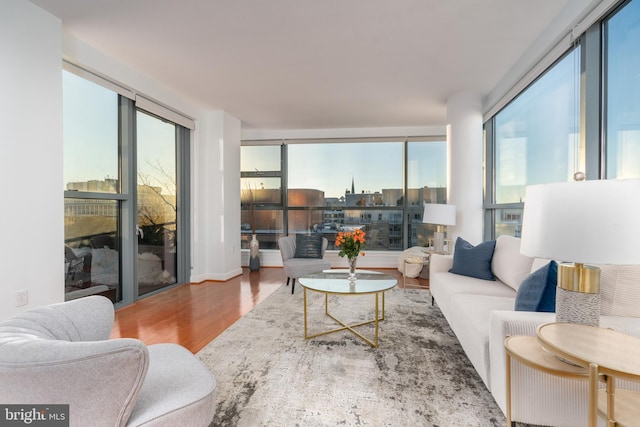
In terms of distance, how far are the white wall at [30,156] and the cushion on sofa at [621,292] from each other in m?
3.75

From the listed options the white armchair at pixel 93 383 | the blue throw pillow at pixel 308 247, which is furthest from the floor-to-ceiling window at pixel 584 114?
the white armchair at pixel 93 383

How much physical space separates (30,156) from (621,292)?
12.9 ft

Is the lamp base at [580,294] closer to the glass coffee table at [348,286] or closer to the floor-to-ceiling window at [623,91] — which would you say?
the floor-to-ceiling window at [623,91]

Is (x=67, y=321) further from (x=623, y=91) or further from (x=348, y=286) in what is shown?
(x=623, y=91)

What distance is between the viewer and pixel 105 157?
11.1ft

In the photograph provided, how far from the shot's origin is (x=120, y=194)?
140 inches

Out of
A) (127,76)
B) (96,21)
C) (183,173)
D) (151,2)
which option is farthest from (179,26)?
(183,173)

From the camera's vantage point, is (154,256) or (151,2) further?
(154,256)

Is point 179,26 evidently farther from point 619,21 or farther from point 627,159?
point 627,159

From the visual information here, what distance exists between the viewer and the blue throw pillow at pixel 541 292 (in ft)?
5.45

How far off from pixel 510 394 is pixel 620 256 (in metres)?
0.81

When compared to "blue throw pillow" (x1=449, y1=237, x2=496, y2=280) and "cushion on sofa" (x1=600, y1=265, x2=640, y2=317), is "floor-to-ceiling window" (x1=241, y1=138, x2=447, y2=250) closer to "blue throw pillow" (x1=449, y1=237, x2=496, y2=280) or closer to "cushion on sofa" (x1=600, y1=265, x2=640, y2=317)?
"blue throw pillow" (x1=449, y1=237, x2=496, y2=280)
